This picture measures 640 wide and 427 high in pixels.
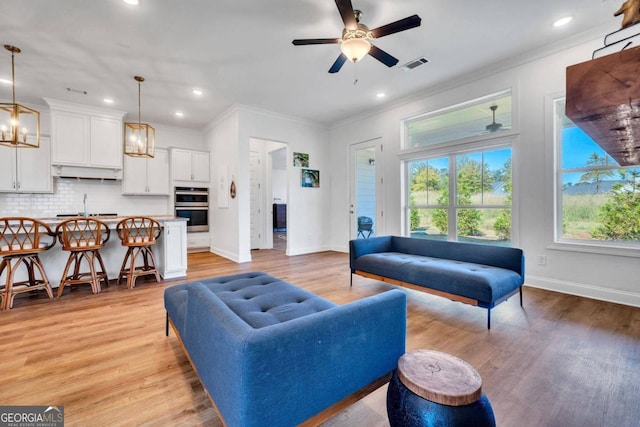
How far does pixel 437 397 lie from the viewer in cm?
95

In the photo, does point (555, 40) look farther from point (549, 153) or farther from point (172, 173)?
point (172, 173)

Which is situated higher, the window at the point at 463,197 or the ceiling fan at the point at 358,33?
the ceiling fan at the point at 358,33

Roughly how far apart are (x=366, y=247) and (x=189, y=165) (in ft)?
15.2

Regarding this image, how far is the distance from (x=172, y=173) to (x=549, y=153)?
6.62 metres

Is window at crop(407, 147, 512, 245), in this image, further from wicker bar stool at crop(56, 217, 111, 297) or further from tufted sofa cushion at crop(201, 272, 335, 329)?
wicker bar stool at crop(56, 217, 111, 297)

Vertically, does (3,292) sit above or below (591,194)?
below

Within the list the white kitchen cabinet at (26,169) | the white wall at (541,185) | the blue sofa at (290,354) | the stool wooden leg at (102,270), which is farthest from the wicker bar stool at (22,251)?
the white wall at (541,185)

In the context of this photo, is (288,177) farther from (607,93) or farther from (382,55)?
(607,93)

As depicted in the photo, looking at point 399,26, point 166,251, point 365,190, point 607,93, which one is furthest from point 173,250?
point 607,93

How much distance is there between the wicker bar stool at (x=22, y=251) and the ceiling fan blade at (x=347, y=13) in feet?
12.1

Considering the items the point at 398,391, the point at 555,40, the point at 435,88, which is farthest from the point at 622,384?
the point at 435,88

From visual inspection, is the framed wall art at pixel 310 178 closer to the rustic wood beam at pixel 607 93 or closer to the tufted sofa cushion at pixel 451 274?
the tufted sofa cushion at pixel 451 274

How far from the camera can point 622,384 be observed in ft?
5.36

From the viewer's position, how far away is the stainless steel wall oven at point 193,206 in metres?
6.12
